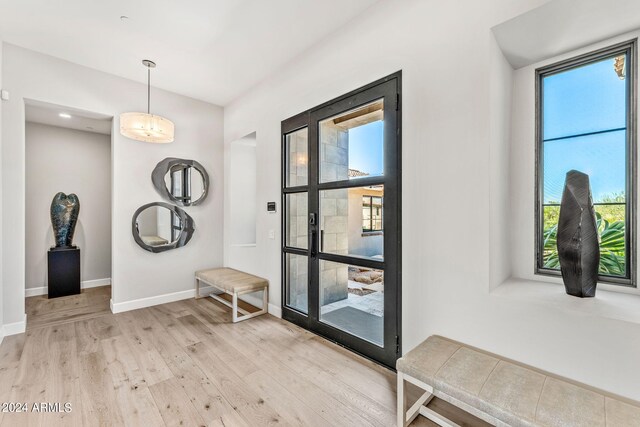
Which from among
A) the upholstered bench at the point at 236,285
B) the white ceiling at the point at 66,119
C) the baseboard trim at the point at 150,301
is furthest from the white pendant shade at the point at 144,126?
the baseboard trim at the point at 150,301

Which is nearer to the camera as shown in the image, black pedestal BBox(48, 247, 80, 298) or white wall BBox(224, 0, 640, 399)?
white wall BBox(224, 0, 640, 399)

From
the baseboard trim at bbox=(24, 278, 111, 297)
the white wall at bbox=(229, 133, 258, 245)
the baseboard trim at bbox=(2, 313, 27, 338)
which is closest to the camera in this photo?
the baseboard trim at bbox=(2, 313, 27, 338)

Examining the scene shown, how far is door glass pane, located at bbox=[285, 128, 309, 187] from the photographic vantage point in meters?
3.10

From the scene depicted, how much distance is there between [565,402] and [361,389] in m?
1.18

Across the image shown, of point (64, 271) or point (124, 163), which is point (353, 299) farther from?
point (64, 271)

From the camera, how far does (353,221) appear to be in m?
2.63

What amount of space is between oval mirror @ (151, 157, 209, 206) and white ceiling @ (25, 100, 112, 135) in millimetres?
903

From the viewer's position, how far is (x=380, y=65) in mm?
2322

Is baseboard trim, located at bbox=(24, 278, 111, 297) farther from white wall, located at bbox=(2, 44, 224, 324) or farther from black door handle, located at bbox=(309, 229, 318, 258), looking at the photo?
black door handle, located at bbox=(309, 229, 318, 258)

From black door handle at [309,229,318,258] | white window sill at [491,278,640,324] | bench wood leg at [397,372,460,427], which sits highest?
black door handle at [309,229,318,258]

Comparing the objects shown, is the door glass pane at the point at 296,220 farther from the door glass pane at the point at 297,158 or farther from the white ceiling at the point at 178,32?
the white ceiling at the point at 178,32

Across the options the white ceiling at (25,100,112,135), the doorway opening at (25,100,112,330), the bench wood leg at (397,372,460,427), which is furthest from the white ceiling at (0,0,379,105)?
the bench wood leg at (397,372,460,427)

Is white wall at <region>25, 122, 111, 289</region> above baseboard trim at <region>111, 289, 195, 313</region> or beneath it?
above

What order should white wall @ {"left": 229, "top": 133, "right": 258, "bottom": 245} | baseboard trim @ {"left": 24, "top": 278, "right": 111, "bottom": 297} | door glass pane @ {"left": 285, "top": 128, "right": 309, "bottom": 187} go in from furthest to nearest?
white wall @ {"left": 229, "top": 133, "right": 258, "bottom": 245} → baseboard trim @ {"left": 24, "top": 278, "right": 111, "bottom": 297} → door glass pane @ {"left": 285, "top": 128, "right": 309, "bottom": 187}
